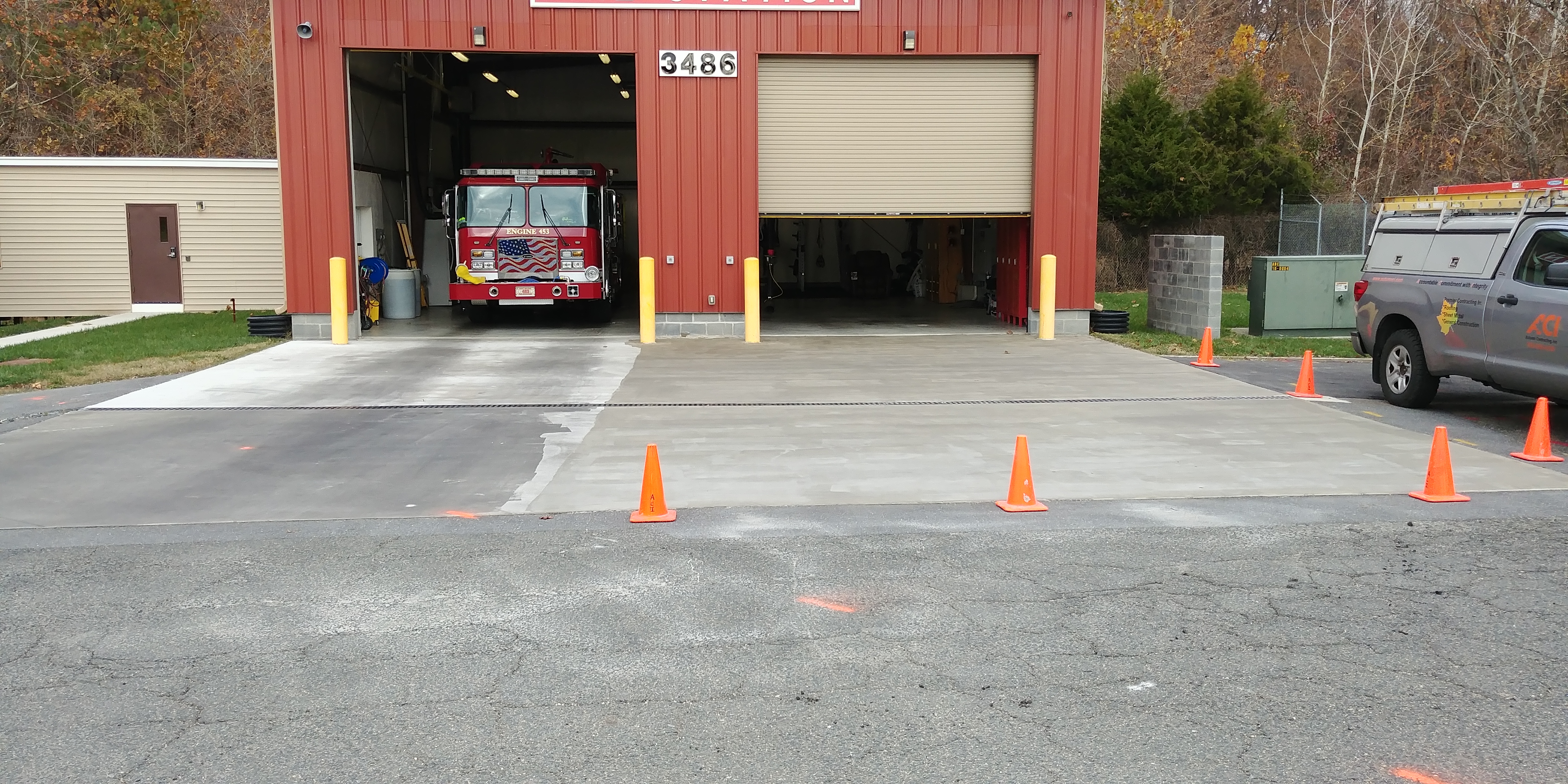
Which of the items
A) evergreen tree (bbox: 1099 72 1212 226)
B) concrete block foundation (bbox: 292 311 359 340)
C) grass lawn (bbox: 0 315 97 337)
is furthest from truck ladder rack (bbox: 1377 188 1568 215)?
grass lawn (bbox: 0 315 97 337)

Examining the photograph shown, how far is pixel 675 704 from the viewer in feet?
17.0

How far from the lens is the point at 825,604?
6.50 m

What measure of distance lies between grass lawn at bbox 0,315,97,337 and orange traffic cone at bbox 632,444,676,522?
17.5 metres

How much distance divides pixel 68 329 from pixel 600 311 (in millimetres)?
9540

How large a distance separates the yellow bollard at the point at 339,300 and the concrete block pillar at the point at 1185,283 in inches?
505

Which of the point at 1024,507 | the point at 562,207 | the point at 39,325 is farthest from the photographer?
the point at 39,325

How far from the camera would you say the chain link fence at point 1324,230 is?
90.8 feet

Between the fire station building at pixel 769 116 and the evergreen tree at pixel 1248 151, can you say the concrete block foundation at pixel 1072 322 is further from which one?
the evergreen tree at pixel 1248 151

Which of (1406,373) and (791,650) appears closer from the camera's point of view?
(791,650)

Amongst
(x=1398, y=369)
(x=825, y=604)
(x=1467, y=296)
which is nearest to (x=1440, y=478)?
(x=1467, y=296)

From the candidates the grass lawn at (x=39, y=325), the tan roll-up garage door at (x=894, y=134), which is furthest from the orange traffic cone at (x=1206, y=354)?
the grass lawn at (x=39, y=325)

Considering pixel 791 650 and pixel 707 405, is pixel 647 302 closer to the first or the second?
pixel 707 405

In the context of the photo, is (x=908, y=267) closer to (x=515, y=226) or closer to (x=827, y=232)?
(x=827, y=232)

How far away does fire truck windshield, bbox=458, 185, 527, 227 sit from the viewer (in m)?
21.4
